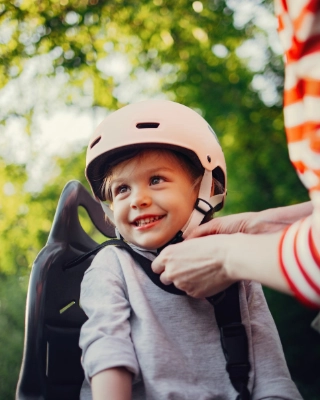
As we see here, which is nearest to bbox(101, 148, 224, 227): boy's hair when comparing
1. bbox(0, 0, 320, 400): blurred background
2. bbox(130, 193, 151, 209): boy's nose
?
bbox(130, 193, 151, 209): boy's nose

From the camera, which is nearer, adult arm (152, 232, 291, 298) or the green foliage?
adult arm (152, 232, 291, 298)

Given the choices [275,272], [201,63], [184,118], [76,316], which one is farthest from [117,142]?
[201,63]

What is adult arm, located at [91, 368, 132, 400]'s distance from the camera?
129 centimetres

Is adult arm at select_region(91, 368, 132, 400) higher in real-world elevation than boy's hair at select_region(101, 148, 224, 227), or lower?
lower

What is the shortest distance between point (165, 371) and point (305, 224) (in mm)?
666

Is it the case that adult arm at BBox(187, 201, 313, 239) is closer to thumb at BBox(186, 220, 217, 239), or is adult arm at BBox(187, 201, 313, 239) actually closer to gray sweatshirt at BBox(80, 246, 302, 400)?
thumb at BBox(186, 220, 217, 239)

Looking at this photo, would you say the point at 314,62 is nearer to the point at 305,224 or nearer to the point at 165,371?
the point at 305,224

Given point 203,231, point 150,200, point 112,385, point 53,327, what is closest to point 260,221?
point 203,231

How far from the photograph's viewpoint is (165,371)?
4.47ft

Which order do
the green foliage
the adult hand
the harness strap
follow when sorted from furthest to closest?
1. the green foliage
2. the harness strap
3. the adult hand

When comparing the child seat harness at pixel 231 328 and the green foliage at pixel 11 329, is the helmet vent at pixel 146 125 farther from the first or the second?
the green foliage at pixel 11 329

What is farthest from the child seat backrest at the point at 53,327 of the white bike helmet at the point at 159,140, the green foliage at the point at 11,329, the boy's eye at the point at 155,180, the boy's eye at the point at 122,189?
the green foliage at the point at 11,329

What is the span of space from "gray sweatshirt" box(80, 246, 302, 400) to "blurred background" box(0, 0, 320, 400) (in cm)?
169

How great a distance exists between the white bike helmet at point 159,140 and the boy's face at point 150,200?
0.04 m
